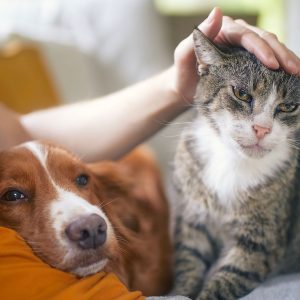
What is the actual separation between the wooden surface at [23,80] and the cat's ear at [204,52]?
1.24 m

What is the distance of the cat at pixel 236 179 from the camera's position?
1114mm

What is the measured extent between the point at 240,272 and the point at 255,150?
30cm

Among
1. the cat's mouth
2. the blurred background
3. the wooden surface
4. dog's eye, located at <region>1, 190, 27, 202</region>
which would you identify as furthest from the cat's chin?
the wooden surface

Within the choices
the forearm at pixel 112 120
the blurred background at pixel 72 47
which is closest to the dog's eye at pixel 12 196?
the forearm at pixel 112 120

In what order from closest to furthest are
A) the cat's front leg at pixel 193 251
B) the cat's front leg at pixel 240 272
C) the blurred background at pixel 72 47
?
the cat's front leg at pixel 240 272 → the cat's front leg at pixel 193 251 → the blurred background at pixel 72 47

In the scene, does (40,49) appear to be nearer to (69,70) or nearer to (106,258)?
(69,70)

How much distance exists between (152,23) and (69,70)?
50cm

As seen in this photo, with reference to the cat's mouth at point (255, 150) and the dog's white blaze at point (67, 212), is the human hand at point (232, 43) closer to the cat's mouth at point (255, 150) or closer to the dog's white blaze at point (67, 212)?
the cat's mouth at point (255, 150)

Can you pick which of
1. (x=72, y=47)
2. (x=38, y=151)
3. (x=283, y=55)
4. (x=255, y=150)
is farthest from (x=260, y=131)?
(x=72, y=47)

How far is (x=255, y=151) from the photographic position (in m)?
1.15

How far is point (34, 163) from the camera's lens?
112cm

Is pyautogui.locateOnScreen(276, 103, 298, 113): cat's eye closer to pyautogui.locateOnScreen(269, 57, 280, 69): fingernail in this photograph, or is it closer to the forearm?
pyautogui.locateOnScreen(269, 57, 280, 69): fingernail

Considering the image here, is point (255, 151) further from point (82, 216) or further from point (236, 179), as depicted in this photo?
point (82, 216)

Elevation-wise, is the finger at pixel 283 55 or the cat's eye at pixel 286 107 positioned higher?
the finger at pixel 283 55
